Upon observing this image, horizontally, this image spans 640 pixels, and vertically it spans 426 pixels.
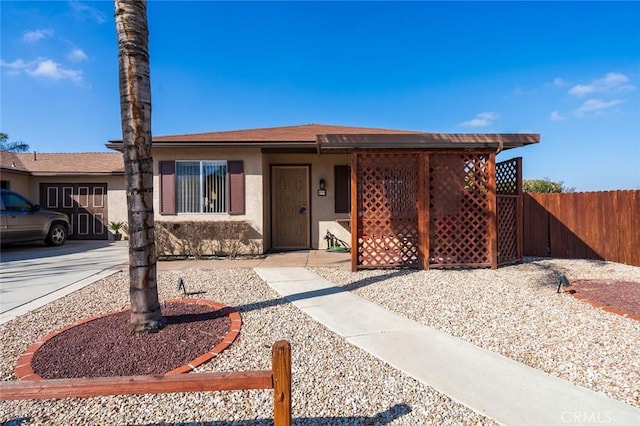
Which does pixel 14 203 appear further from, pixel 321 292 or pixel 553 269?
pixel 553 269

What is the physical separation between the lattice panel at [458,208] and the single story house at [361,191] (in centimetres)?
2

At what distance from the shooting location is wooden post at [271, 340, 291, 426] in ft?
4.85

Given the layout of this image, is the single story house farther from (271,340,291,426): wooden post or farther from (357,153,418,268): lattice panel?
(271,340,291,426): wooden post

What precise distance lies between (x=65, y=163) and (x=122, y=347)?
14.5 meters

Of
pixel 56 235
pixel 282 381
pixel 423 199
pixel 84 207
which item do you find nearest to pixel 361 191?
pixel 423 199

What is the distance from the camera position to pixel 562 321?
12.6 ft

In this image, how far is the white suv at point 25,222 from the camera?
9.63m

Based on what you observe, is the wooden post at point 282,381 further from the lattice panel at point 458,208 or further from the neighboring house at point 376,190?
Answer: the lattice panel at point 458,208

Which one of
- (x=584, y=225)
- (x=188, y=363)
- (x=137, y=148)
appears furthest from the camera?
(x=584, y=225)

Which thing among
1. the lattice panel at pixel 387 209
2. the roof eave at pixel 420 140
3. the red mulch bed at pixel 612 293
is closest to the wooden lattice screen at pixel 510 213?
the roof eave at pixel 420 140

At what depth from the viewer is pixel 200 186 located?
848 cm

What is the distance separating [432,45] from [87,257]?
13.3 meters

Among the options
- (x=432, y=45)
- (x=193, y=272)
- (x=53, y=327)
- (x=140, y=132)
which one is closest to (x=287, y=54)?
(x=432, y=45)

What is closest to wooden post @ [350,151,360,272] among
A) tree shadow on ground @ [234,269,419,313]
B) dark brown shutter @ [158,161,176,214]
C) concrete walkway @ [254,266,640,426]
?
tree shadow on ground @ [234,269,419,313]
